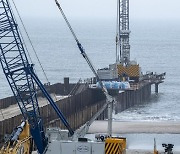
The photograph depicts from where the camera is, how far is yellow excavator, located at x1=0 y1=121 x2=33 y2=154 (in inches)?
1336

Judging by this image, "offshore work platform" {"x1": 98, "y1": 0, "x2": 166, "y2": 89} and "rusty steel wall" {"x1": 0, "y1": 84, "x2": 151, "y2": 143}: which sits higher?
"offshore work platform" {"x1": 98, "y1": 0, "x2": 166, "y2": 89}

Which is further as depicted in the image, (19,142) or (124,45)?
(124,45)

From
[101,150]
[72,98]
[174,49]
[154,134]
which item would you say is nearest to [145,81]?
[72,98]

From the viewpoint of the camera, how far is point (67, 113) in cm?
6662

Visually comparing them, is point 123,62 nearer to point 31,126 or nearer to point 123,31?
point 123,31

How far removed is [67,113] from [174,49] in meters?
133

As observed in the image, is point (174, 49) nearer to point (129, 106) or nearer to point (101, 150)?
point (129, 106)

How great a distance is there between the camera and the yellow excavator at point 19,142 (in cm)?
3394

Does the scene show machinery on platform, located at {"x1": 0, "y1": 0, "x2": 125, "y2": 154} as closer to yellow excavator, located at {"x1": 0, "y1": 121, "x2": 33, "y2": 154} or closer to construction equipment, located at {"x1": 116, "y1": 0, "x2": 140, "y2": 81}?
yellow excavator, located at {"x1": 0, "y1": 121, "x2": 33, "y2": 154}

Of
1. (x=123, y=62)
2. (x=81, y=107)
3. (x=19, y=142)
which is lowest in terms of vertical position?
(x=81, y=107)

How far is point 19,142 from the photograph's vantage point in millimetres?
35031

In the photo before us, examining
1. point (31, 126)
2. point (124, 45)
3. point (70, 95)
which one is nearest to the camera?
point (31, 126)

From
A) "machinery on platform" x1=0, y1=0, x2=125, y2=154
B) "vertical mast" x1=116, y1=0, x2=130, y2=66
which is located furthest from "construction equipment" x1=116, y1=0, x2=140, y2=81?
"machinery on platform" x1=0, y1=0, x2=125, y2=154

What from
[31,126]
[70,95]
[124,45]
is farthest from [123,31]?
[31,126]
